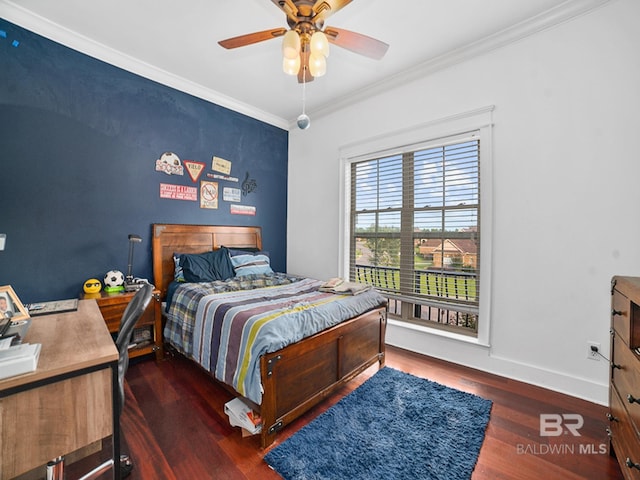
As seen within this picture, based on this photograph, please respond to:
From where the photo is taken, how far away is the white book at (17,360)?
35.3 inches

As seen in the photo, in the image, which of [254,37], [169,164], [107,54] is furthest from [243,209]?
[254,37]

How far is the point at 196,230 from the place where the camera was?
328 centimetres

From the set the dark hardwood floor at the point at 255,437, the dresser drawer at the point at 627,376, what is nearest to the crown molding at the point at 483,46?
the dresser drawer at the point at 627,376

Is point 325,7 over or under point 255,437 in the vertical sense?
over

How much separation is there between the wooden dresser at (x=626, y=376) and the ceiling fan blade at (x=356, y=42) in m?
1.90

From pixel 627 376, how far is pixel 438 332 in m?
1.60

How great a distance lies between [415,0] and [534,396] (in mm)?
3109

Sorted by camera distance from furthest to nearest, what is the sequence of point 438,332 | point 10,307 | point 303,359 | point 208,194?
point 208,194, point 438,332, point 303,359, point 10,307

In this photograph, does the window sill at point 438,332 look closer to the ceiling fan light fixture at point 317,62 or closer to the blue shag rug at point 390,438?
the blue shag rug at point 390,438

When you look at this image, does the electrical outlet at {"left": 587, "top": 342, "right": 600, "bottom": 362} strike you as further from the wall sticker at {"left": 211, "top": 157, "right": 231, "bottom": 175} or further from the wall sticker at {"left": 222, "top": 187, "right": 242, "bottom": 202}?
the wall sticker at {"left": 211, "top": 157, "right": 231, "bottom": 175}

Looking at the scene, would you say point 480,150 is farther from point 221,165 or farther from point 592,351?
point 221,165

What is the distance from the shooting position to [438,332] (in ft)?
9.29

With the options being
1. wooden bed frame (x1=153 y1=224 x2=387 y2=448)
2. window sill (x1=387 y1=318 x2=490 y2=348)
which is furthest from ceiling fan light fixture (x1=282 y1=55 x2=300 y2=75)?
window sill (x1=387 y1=318 x2=490 y2=348)

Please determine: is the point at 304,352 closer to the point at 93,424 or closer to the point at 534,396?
the point at 93,424
